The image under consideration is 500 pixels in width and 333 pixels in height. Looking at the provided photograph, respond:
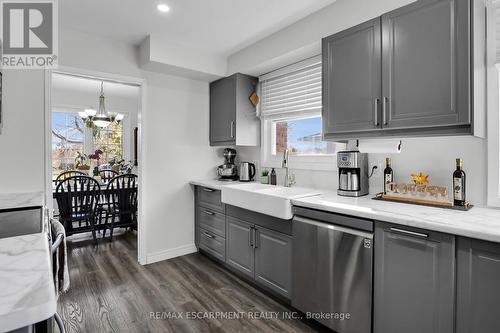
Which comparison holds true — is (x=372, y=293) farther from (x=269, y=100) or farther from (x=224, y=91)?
(x=224, y=91)

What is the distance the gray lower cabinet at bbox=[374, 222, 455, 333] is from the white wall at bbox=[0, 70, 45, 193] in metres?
2.78

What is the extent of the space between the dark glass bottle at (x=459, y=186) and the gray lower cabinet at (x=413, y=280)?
433 millimetres

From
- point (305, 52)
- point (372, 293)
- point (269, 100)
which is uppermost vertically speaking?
point (305, 52)

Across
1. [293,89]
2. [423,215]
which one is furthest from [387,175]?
[293,89]

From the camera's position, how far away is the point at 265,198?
223cm

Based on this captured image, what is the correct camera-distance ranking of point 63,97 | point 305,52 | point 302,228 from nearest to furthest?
point 302,228 < point 305,52 < point 63,97

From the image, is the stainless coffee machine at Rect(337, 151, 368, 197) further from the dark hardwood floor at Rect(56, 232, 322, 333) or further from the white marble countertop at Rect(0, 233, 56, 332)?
the white marble countertop at Rect(0, 233, 56, 332)

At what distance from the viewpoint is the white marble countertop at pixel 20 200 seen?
5.96 feet

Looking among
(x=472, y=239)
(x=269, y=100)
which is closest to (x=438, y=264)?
(x=472, y=239)

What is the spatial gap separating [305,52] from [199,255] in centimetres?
259

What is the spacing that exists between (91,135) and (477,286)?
244 inches

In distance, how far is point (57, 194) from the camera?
355 centimetres

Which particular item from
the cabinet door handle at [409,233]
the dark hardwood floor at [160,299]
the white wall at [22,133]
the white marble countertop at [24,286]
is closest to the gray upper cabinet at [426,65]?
the cabinet door handle at [409,233]

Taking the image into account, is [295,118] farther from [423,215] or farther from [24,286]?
[24,286]
